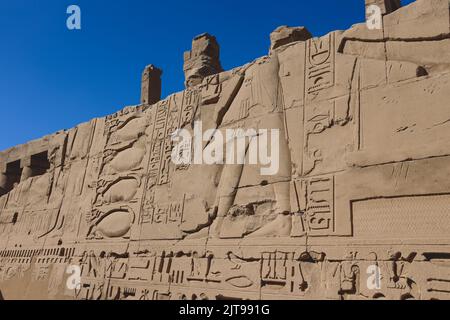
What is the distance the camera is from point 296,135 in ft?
14.8

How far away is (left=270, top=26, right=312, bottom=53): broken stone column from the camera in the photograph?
536 cm

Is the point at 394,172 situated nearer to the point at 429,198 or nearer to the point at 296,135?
the point at 429,198

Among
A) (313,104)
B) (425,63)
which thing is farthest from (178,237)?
(425,63)

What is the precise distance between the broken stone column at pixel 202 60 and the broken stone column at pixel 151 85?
3.28 feet

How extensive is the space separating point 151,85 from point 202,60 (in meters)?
1.41

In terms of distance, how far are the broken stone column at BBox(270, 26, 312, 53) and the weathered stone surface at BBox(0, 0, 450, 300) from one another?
0.7 inches

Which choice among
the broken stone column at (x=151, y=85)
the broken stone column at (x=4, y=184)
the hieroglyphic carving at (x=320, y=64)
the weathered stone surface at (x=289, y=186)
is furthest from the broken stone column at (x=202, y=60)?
the broken stone column at (x=4, y=184)

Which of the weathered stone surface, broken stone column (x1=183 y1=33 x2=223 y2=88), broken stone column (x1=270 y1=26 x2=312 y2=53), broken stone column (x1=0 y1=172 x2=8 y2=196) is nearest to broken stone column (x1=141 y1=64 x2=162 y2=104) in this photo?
the weathered stone surface

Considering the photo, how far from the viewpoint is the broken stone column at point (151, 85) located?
7773 millimetres

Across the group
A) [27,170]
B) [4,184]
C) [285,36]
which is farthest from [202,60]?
[4,184]

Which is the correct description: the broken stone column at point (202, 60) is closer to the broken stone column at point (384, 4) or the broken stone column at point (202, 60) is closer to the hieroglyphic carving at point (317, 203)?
the broken stone column at point (384, 4)

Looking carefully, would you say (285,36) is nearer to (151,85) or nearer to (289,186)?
(289,186)

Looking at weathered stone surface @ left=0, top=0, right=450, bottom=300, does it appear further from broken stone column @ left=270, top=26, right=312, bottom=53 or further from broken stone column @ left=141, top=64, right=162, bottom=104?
broken stone column @ left=141, top=64, right=162, bottom=104

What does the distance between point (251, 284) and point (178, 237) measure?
130 cm
